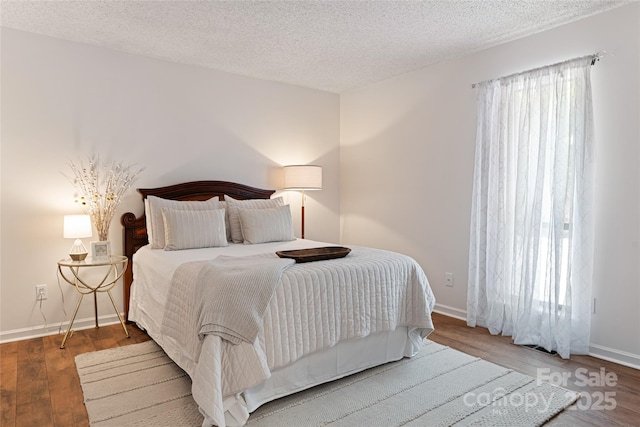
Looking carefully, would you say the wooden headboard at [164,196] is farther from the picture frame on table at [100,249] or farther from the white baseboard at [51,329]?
the picture frame on table at [100,249]

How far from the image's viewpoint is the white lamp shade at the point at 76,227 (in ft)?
10.6

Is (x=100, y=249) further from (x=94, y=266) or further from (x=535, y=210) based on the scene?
(x=535, y=210)

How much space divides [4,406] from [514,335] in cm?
344

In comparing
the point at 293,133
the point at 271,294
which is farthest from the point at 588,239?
the point at 293,133

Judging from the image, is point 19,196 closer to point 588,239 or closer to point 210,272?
point 210,272

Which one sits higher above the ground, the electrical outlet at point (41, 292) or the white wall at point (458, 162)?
the white wall at point (458, 162)

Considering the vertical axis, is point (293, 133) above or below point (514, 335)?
above

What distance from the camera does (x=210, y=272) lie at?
7.32ft

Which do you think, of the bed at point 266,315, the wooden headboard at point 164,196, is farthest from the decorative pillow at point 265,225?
the wooden headboard at point 164,196

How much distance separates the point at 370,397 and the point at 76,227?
2.60 m

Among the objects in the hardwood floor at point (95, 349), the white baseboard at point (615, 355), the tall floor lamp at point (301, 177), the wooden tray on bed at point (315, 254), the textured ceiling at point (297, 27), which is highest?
the textured ceiling at point (297, 27)

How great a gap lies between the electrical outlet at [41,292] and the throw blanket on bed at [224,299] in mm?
1697

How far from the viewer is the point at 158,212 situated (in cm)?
351

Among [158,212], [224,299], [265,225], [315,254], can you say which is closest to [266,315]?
[224,299]
